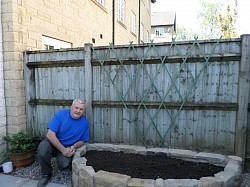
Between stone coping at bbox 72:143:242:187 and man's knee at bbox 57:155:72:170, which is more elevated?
stone coping at bbox 72:143:242:187

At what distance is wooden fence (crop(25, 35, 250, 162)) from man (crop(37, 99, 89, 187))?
0.34 meters

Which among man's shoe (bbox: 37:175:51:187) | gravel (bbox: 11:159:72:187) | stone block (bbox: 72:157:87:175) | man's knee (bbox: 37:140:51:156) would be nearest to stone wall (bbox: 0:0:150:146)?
gravel (bbox: 11:159:72:187)

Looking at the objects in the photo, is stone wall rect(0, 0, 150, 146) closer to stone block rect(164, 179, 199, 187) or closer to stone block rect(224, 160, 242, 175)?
stone block rect(164, 179, 199, 187)

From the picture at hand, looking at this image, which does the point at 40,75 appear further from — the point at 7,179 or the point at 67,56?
the point at 7,179

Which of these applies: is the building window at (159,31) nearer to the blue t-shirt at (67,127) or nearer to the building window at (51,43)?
the building window at (51,43)

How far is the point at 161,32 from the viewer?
36.4 metres

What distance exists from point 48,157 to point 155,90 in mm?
1810

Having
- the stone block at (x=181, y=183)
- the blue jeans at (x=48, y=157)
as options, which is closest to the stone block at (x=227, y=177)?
the stone block at (x=181, y=183)

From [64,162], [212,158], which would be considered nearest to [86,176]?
[64,162]

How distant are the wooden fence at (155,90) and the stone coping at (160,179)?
0.78 ft

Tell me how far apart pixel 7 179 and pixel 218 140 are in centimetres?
311

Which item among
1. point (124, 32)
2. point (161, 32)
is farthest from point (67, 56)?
point (161, 32)

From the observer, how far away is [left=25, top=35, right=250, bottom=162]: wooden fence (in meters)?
2.84

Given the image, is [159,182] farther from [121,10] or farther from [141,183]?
[121,10]
